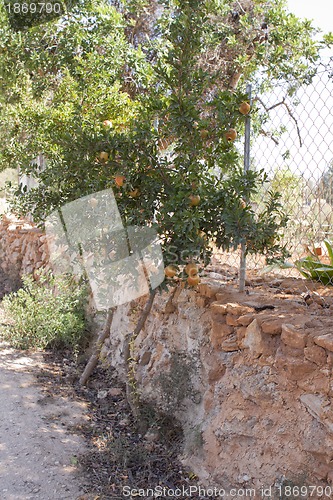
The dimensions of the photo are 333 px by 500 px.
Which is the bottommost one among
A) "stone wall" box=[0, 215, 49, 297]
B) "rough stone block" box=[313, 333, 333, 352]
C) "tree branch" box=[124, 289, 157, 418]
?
"tree branch" box=[124, 289, 157, 418]

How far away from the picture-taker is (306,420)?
251 centimetres

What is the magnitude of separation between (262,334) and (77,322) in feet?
9.11

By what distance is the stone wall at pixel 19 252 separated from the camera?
7414 mm

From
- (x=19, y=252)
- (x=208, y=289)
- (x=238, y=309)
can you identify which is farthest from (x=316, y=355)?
(x=19, y=252)

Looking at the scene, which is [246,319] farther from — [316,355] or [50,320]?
[50,320]

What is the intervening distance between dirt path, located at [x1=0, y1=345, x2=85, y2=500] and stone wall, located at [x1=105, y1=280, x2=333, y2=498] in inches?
25.9

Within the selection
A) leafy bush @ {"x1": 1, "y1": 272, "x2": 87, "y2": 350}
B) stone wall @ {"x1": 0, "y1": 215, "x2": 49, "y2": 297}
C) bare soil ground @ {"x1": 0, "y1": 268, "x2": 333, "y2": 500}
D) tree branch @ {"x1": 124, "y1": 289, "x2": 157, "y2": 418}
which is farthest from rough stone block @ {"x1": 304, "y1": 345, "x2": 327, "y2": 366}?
stone wall @ {"x1": 0, "y1": 215, "x2": 49, "y2": 297}

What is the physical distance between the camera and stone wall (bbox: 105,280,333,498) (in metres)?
2.48

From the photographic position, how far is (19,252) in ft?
26.2

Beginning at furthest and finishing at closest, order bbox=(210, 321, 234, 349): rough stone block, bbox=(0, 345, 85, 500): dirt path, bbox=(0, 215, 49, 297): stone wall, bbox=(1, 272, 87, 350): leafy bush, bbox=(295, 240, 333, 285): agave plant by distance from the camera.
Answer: bbox=(0, 215, 49, 297): stone wall
bbox=(1, 272, 87, 350): leafy bush
bbox=(295, 240, 333, 285): agave plant
bbox=(210, 321, 234, 349): rough stone block
bbox=(0, 345, 85, 500): dirt path

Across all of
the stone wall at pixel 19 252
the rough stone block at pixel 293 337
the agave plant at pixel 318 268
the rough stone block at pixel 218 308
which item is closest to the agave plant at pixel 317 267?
the agave plant at pixel 318 268

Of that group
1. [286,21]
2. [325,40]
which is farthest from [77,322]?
[286,21]

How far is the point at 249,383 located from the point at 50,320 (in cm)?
290

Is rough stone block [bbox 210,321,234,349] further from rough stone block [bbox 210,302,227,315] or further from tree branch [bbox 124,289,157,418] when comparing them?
tree branch [bbox 124,289,157,418]
